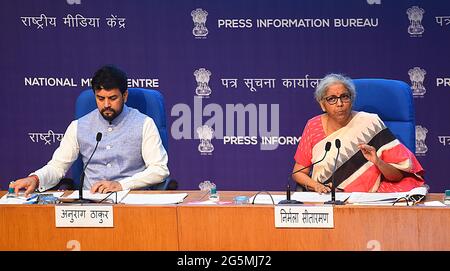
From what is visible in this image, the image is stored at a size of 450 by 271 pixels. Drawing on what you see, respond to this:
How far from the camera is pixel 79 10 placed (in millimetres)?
5617

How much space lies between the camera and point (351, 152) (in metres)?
3.99

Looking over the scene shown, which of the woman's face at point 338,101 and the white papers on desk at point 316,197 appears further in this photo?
the woman's face at point 338,101

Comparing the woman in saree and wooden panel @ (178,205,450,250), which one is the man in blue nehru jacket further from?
wooden panel @ (178,205,450,250)

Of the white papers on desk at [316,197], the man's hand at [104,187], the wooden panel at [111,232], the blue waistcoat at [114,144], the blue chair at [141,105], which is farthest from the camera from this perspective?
the blue chair at [141,105]

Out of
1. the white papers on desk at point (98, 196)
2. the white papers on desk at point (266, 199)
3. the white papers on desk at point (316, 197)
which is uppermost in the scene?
the white papers on desk at point (98, 196)

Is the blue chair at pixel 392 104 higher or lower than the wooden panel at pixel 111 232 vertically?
higher

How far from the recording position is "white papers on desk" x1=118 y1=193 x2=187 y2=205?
3240 millimetres

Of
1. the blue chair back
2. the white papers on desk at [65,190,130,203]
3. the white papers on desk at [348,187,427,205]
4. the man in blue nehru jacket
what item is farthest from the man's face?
the white papers on desk at [348,187,427,205]

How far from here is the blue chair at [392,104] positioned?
4.04 meters

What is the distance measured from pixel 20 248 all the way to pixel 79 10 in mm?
2859

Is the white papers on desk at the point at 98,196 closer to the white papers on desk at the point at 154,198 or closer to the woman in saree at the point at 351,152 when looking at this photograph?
the white papers on desk at the point at 154,198

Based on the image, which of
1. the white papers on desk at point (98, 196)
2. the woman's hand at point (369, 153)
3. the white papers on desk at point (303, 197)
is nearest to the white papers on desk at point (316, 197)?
A: the white papers on desk at point (303, 197)
